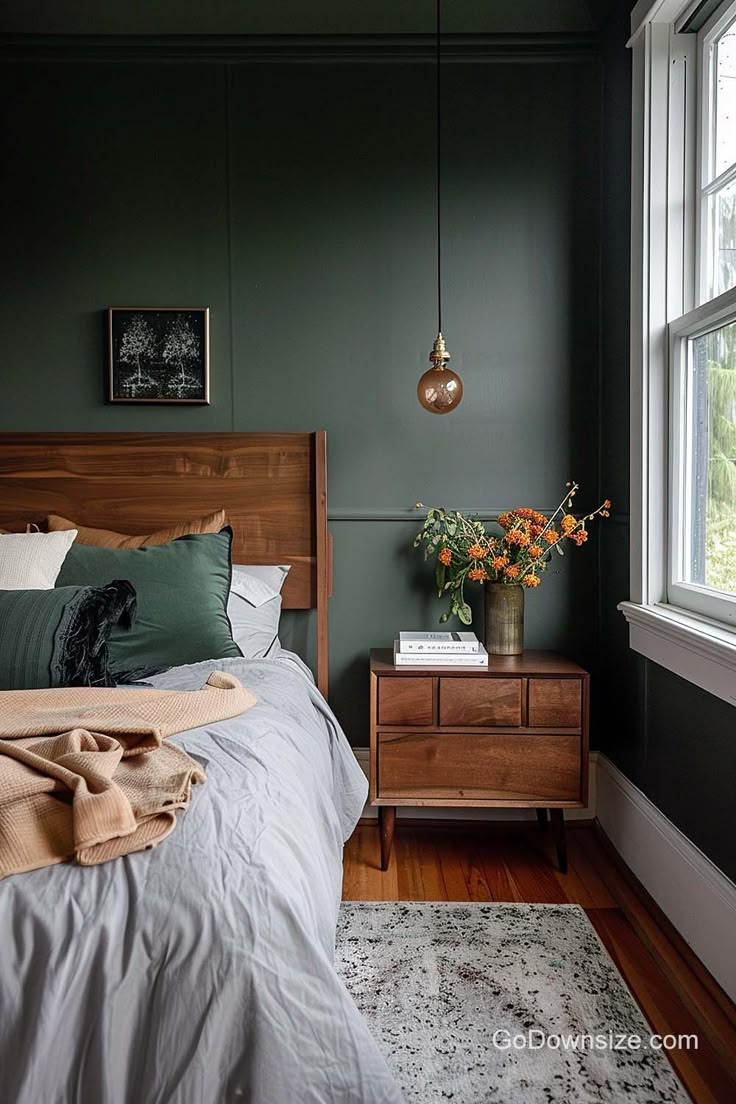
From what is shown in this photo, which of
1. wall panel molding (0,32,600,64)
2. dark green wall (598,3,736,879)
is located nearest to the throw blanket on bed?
dark green wall (598,3,736,879)

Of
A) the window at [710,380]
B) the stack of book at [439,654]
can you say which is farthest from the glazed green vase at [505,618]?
the window at [710,380]

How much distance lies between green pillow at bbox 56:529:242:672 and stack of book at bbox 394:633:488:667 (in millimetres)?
561

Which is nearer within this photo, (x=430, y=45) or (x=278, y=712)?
(x=278, y=712)

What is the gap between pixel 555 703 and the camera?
2.57 meters

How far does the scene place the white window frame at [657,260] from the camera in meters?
2.39

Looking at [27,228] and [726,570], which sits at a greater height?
[27,228]

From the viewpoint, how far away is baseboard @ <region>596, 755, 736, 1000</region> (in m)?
1.90

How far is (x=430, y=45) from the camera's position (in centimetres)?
292

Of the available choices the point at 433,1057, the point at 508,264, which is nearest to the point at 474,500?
the point at 508,264

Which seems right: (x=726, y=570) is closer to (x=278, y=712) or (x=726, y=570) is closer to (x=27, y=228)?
(x=278, y=712)

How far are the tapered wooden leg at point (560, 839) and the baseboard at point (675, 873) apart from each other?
0.63 ft

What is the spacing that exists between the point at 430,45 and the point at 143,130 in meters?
1.05

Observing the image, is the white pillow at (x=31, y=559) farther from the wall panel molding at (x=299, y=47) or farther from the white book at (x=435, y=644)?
the wall panel molding at (x=299, y=47)

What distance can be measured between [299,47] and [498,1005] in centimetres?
301
